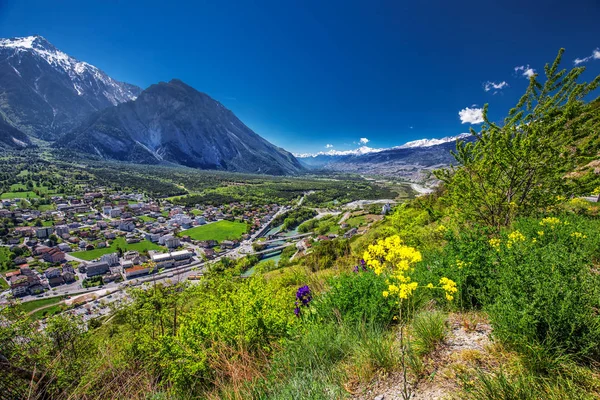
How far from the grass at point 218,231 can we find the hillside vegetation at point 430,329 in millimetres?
64714

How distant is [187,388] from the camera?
422 cm

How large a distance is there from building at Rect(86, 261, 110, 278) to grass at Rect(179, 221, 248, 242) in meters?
22.5

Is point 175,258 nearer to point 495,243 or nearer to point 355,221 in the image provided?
point 355,221

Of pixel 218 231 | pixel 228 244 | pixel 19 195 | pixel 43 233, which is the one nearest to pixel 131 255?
pixel 228 244

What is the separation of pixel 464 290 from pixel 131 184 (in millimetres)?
166529

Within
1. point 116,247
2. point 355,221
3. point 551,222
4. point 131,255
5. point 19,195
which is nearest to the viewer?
point 551,222

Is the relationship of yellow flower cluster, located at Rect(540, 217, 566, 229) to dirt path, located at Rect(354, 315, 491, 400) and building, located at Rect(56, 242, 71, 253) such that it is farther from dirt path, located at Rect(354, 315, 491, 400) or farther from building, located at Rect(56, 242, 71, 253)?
building, located at Rect(56, 242, 71, 253)

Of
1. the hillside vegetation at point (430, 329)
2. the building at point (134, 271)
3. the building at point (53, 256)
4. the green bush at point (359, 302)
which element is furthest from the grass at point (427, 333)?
the building at point (53, 256)

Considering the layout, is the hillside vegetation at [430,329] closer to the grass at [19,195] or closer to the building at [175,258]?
the building at [175,258]

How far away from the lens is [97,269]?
45625 millimetres

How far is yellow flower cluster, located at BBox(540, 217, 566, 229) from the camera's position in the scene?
5.99 metres

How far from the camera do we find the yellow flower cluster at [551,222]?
5.99 m

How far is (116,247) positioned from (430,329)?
72.9m

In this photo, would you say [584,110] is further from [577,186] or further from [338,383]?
[338,383]
